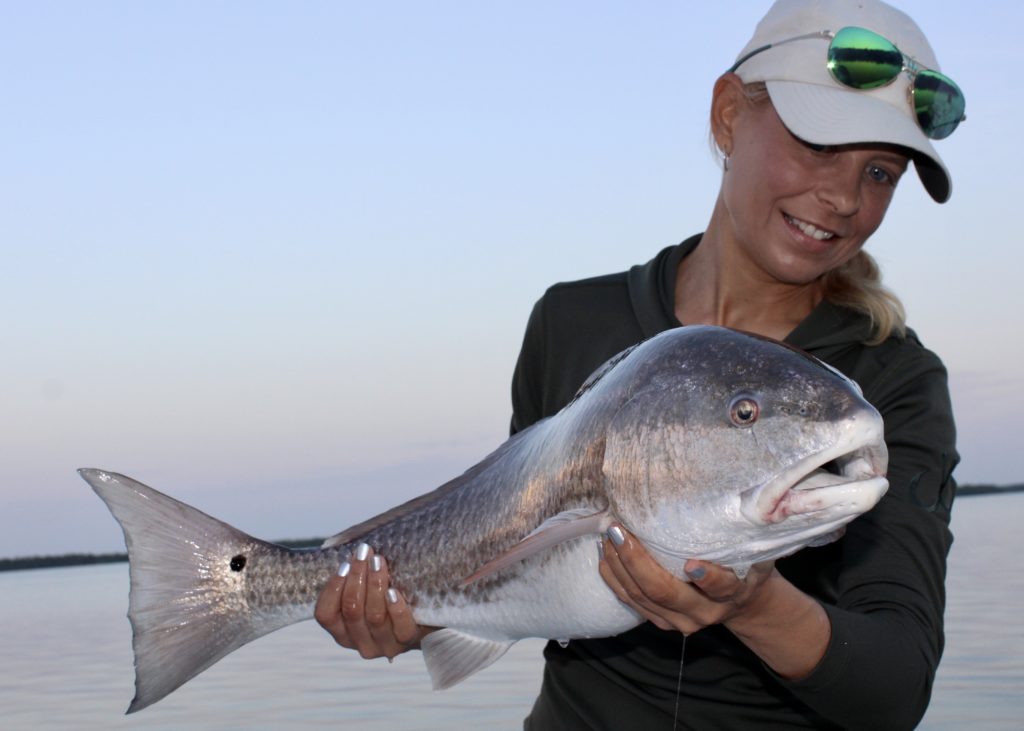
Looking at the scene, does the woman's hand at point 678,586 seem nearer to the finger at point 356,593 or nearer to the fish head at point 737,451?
the fish head at point 737,451

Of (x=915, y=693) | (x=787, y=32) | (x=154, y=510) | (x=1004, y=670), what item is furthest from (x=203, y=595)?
(x=1004, y=670)

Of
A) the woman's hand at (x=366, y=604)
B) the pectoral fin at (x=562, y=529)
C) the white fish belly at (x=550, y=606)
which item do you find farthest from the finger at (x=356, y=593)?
the pectoral fin at (x=562, y=529)

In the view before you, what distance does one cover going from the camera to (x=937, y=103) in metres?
3.79

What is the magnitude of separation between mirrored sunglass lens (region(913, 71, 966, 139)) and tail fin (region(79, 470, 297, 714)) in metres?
2.48

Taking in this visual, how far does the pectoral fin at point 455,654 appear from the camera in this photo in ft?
12.6

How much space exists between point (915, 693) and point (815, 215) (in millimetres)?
1412

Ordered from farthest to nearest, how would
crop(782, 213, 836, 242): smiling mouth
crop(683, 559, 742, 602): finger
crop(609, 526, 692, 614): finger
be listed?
crop(782, 213, 836, 242): smiling mouth < crop(609, 526, 692, 614): finger < crop(683, 559, 742, 602): finger

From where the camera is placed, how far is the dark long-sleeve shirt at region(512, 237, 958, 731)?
320 cm

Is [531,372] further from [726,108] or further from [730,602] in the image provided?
[730,602]

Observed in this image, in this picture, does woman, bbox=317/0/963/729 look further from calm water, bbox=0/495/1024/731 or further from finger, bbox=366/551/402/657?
calm water, bbox=0/495/1024/731

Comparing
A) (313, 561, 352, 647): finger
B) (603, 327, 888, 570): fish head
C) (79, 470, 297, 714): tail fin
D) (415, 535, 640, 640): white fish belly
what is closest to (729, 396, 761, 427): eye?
(603, 327, 888, 570): fish head

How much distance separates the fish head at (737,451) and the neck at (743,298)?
1.07 m

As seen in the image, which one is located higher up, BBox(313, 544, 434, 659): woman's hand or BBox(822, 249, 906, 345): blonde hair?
BBox(822, 249, 906, 345): blonde hair

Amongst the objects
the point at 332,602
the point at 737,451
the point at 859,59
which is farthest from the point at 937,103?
the point at 332,602
